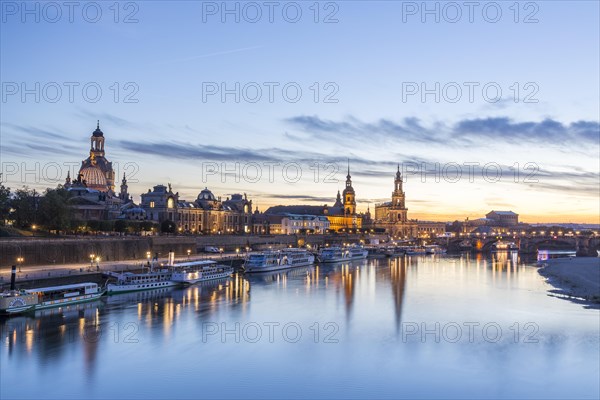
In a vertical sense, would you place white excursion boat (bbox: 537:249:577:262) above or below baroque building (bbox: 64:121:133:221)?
below

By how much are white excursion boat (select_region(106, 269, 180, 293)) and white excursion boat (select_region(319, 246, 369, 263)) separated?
3687 cm

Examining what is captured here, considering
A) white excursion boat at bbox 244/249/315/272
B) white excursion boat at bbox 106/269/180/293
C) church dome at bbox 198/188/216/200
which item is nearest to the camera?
white excursion boat at bbox 106/269/180/293

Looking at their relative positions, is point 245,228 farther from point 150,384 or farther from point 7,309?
point 150,384

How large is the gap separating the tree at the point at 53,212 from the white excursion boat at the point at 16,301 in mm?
24624

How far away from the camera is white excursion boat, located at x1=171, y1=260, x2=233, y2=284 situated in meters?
46.9

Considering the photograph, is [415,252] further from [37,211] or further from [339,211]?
[37,211]

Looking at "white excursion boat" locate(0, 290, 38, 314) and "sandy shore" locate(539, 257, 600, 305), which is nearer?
"white excursion boat" locate(0, 290, 38, 314)

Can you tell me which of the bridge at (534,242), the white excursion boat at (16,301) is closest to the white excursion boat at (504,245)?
the bridge at (534,242)

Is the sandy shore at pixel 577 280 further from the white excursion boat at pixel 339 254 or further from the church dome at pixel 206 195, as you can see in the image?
the church dome at pixel 206 195

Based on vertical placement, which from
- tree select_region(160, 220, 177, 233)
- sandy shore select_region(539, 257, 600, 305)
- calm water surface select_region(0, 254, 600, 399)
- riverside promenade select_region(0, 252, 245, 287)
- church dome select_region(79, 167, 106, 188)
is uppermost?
church dome select_region(79, 167, 106, 188)

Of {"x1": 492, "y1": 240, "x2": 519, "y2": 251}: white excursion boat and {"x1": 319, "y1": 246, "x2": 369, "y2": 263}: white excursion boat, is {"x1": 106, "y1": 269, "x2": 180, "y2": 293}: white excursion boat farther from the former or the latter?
{"x1": 492, "y1": 240, "x2": 519, "y2": 251}: white excursion boat

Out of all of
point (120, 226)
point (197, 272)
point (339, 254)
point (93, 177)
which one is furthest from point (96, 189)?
point (197, 272)

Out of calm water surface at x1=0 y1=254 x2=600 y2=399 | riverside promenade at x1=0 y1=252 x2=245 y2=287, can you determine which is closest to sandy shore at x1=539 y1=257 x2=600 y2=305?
calm water surface at x1=0 y1=254 x2=600 y2=399

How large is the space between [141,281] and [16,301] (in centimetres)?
1207
